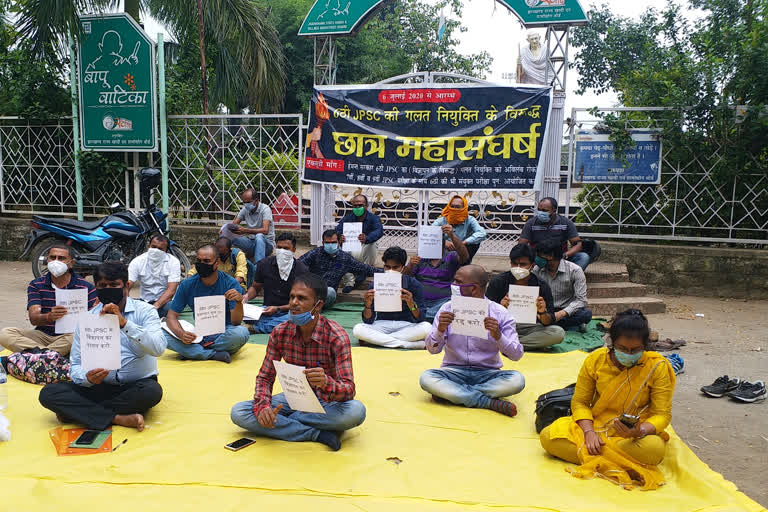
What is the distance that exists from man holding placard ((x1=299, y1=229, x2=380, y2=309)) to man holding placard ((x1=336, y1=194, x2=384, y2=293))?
20 centimetres

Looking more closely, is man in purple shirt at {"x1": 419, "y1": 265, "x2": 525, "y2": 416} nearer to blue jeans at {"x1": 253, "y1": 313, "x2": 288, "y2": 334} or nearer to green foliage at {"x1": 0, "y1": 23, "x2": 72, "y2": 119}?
blue jeans at {"x1": 253, "y1": 313, "x2": 288, "y2": 334}

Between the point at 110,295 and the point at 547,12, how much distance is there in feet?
22.2

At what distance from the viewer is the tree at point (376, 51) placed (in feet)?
70.6

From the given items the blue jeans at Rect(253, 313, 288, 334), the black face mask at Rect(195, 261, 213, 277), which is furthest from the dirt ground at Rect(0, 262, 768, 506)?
the black face mask at Rect(195, 261, 213, 277)

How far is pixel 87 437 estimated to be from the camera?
4.00 m

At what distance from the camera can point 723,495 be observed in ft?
11.1

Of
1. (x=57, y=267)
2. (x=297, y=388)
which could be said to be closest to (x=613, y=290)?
(x=297, y=388)

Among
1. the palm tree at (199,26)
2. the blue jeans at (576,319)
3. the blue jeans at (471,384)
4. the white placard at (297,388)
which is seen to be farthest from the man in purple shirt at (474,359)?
the palm tree at (199,26)

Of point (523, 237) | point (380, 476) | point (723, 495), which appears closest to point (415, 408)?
point (380, 476)

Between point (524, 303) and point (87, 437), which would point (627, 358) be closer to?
point (524, 303)

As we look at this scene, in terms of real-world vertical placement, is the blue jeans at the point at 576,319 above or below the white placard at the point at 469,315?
below

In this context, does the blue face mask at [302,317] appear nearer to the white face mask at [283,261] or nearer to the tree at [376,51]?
the white face mask at [283,261]

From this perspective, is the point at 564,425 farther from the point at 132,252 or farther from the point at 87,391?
the point at 132,252

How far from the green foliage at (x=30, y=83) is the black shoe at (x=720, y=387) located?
34.9 ft
